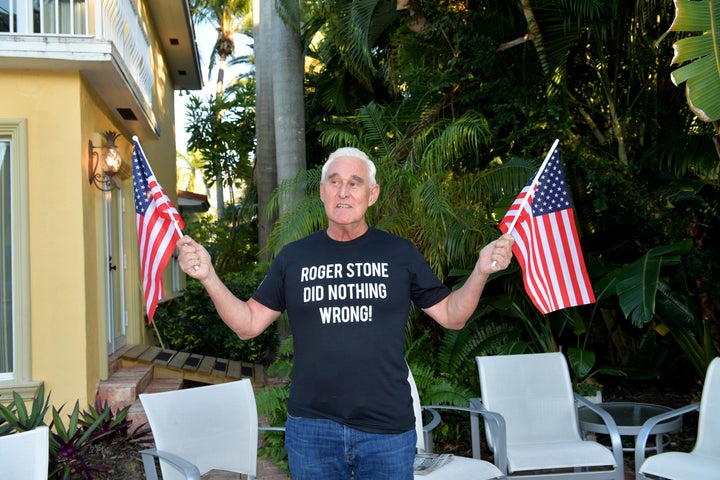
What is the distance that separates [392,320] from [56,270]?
482 centimetres

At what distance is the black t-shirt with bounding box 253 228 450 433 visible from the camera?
2510 mm

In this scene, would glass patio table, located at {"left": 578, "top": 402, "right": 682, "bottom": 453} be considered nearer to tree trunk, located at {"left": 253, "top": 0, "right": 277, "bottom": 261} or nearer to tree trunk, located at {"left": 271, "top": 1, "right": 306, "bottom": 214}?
tree trunk, located at {"left": 271, "top": 1, "right": 306, "bottom": 214}

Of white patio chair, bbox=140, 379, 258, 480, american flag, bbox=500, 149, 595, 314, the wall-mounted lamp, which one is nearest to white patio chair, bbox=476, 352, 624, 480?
american flag, bbox=500, 149, 595, 314

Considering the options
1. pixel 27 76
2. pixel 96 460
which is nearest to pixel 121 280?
pixel 27 76

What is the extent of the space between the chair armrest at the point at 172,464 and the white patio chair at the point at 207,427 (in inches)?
1.2

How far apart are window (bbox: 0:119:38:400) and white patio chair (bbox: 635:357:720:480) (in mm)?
4868

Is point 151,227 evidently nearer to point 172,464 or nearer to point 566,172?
point 172,464

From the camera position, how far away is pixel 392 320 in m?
2.58

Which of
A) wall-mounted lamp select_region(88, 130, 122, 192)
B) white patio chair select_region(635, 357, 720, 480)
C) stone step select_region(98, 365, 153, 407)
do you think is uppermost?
wall-mounted lamp select_region(88, 130, 122, 192)

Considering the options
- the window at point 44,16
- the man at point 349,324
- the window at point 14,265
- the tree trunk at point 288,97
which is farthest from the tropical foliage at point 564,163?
the man at point 349,324

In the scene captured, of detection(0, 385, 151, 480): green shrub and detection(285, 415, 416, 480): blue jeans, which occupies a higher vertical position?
detection(285, 415, 416, 480): blue jeans

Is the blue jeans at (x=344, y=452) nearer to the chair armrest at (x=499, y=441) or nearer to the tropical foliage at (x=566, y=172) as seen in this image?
the chair armrest at (x=499, y=441)

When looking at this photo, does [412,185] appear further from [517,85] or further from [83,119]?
[83,119]

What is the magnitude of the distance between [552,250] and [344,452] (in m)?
2.09
